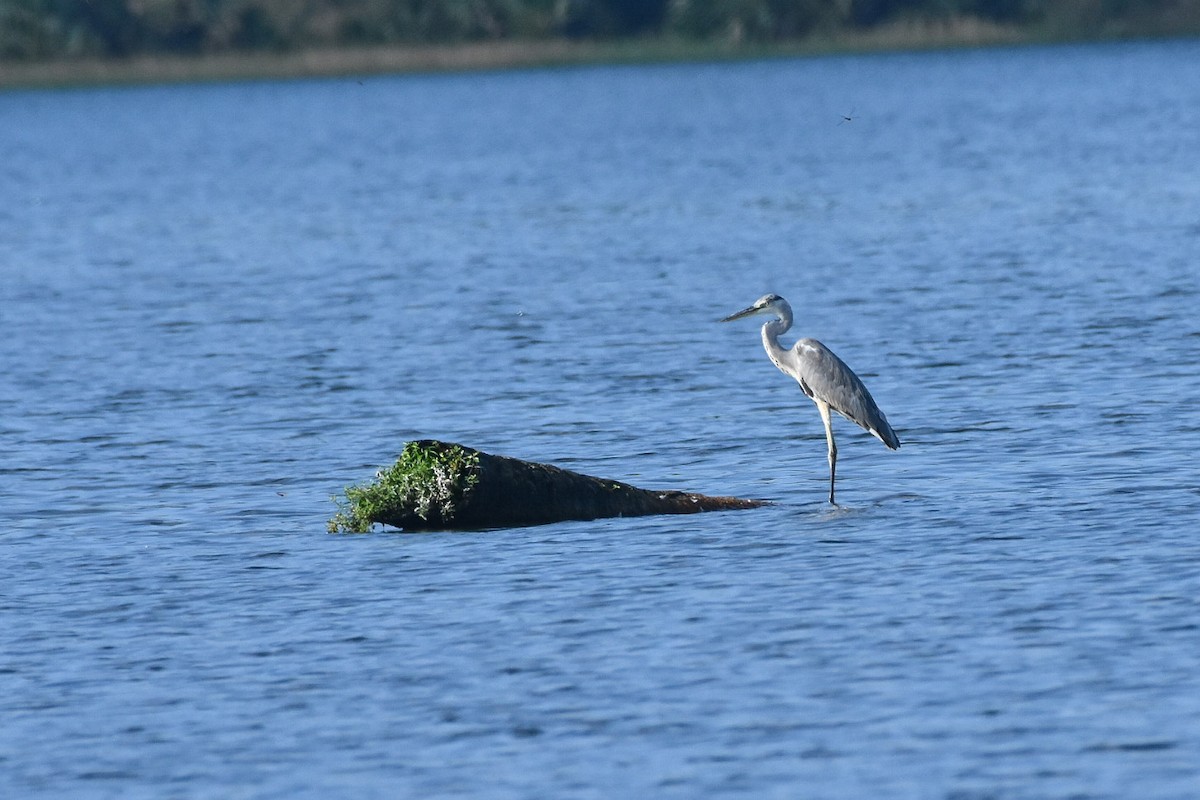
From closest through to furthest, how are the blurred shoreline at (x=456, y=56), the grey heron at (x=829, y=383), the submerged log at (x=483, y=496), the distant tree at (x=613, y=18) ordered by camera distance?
the submerged log at (x=483, y=496) < the grey heron at (x=829, y=383) < the blurred shoreline at (x=456, y=56) < the distant tree at (x=613, y=18)

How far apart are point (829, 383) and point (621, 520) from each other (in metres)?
2.29

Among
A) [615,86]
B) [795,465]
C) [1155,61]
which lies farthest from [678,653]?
[615,86]

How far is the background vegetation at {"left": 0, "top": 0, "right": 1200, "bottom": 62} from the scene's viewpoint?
367 feet

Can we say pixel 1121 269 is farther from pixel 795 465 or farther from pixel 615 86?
pixel 615 86

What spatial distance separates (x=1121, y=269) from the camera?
117 feet

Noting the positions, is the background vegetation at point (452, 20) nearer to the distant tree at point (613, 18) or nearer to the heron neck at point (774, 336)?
the distant tree at point (613, 18)

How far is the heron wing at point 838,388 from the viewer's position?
62.4 feet

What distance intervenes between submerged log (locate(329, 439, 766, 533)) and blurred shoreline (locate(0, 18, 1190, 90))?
91878 mm

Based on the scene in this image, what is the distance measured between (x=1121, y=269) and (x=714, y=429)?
1448 centimetres

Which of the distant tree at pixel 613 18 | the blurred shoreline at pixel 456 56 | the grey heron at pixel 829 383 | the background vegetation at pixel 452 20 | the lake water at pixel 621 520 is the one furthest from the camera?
the distant tree at pixel 613 18

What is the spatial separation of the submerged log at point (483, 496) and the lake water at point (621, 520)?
0.74ft

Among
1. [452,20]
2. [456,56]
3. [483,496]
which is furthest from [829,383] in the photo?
[456,56]

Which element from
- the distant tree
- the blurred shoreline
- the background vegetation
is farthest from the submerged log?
the distant tree

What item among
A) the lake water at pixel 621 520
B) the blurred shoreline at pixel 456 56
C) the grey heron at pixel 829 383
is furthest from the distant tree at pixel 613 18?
the grey heron at pixel 829 383
